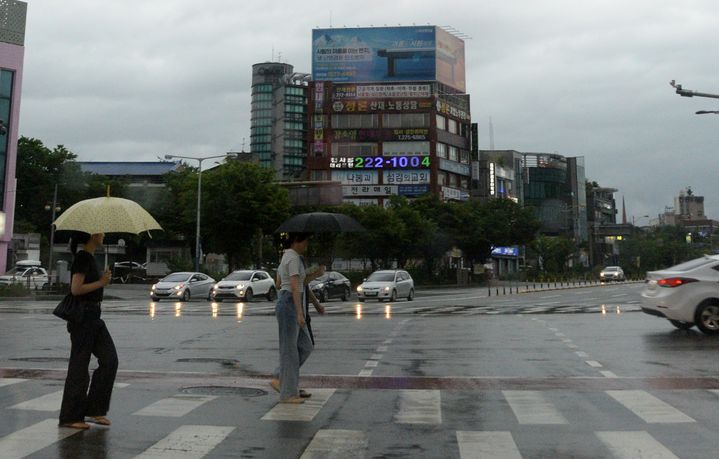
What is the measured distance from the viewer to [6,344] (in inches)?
556

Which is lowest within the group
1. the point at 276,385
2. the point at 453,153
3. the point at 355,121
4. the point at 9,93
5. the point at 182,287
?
the point at 276,385

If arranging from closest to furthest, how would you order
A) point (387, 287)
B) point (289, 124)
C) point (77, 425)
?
point (77, 425)
point (387, 287)
point (289, 124)

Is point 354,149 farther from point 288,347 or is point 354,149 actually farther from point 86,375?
point 86,375

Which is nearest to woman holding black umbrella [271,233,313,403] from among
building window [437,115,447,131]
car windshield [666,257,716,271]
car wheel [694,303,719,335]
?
car wheel [694,303,719,335]

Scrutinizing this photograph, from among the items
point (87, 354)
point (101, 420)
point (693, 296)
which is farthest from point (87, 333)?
point (693, 296)

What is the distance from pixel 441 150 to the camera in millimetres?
103000

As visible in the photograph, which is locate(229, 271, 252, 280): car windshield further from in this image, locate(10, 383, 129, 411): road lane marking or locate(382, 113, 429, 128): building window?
locate(382, 113, 429, 128): building window

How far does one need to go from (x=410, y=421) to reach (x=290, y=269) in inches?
79.9

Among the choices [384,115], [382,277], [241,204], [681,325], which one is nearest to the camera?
[681,325]

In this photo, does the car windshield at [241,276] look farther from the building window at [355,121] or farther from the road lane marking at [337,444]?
the building window at [355,121]

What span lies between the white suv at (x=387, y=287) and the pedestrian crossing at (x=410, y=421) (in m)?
28.6

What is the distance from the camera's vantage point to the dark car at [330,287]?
37188mm

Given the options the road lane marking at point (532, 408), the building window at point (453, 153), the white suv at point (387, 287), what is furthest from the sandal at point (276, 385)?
the building window at point (453, 153)

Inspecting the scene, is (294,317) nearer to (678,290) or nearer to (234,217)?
(678,290)
